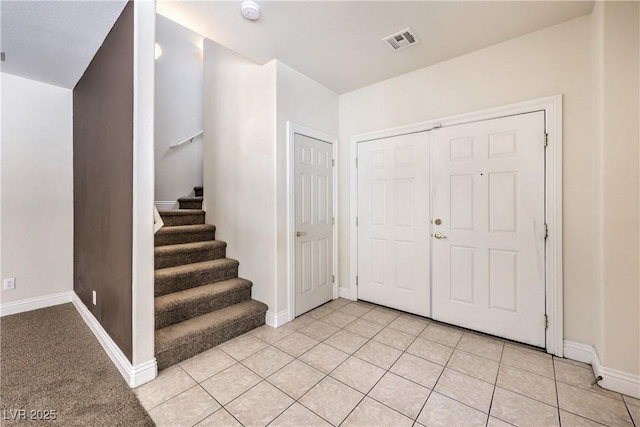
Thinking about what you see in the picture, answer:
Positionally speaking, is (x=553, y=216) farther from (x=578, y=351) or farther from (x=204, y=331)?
(x=204, y=331)

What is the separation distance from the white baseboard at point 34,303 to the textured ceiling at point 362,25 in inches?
134

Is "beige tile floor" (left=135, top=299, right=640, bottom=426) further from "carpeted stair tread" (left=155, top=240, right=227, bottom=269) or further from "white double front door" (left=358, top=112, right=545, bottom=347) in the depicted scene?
"carpeted stair tread" (left=155, top=240, right=227, bottom=269)

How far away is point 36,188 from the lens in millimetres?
3045

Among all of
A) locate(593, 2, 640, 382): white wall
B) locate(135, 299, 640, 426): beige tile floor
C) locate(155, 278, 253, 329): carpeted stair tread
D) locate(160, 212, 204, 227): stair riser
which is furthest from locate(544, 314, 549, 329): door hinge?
locate(160, 212, 204, 227): stair riser

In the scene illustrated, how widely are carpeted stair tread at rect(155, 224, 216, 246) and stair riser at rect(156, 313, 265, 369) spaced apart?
1.29m

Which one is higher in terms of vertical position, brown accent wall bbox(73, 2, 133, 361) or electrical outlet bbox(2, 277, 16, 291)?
brown accent wall bbox(73, 2, 133, 361)

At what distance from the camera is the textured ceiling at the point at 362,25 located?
1944 millimetres

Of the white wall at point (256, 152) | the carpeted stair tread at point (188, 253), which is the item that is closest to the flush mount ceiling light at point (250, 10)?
the white wall at point (256, 152)

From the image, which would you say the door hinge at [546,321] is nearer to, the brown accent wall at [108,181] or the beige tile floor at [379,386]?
the beige tile floor at [379,386]

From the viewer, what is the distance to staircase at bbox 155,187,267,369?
7.08 feet

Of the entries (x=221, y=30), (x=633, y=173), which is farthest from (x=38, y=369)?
(x=633, y=173)

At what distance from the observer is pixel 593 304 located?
6.63 feet

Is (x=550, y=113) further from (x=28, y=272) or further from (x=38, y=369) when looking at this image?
(x=28, y=272)

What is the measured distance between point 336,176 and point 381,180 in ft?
1.99
